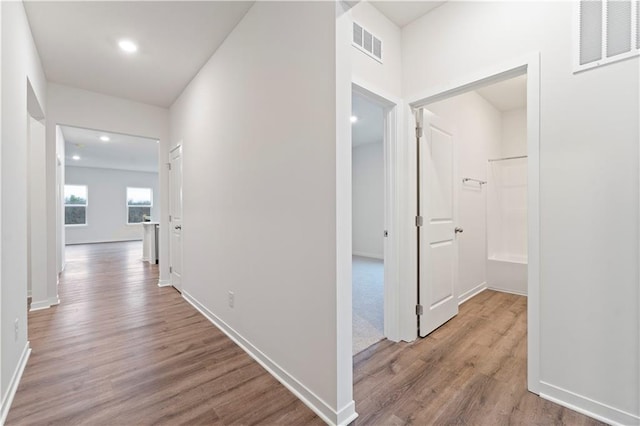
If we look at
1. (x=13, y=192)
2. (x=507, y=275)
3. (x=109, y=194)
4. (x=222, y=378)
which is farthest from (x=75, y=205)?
(x=507, y=275)

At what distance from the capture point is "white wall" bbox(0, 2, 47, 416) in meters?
1.63

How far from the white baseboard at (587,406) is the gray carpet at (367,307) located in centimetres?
117

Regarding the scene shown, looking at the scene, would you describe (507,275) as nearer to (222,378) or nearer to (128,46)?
(222,378)

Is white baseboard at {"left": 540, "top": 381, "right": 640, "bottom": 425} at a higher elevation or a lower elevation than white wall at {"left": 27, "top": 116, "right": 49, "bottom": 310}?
lower

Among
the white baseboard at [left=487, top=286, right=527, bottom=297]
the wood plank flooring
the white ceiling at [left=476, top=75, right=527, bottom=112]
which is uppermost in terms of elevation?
the white ceiling at [left=476, top=75, right=527, bottom=112]

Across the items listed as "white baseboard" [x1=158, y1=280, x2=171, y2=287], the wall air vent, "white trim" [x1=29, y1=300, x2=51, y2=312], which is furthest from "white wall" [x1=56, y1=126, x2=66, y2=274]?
the wall air vent

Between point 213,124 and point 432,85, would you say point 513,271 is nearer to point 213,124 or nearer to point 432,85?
point 432,85

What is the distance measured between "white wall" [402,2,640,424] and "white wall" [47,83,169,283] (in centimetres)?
450

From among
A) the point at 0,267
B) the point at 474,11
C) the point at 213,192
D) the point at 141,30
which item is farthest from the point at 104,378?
the point at 474,11

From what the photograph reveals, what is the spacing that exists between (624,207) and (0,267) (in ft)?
11.1

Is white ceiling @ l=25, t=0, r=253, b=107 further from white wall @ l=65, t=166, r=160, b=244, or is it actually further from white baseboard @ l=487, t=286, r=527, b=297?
white wall @ l=65, t=166, r=160, b=244

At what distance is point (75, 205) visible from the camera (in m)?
9.35

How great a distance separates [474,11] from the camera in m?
2.08

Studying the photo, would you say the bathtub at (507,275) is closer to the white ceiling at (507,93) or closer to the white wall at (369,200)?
the white ceiling at (507,93)
